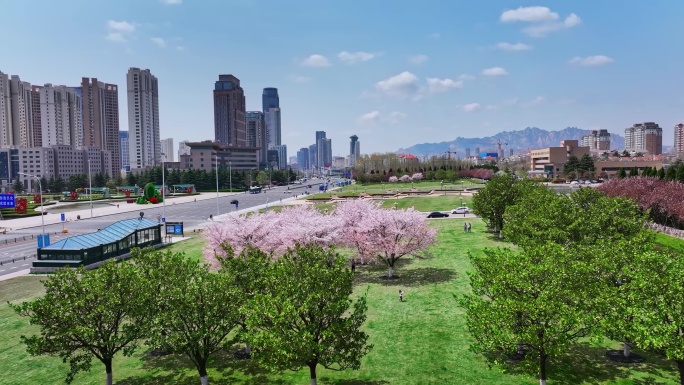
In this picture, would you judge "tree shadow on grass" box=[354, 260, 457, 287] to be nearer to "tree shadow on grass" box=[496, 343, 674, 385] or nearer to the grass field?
the grass field

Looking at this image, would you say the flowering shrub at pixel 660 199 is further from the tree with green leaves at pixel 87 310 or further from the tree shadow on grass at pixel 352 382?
the tree with green leaves at pixel 87 310

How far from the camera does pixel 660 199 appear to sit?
2461 inches

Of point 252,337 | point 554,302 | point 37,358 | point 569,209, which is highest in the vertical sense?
point 569,209

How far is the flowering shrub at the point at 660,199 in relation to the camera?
59531 mm

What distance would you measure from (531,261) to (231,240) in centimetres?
2628

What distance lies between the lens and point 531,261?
22641 mm

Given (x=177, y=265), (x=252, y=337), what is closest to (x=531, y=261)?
(x=252, y=337)

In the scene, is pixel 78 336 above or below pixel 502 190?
below

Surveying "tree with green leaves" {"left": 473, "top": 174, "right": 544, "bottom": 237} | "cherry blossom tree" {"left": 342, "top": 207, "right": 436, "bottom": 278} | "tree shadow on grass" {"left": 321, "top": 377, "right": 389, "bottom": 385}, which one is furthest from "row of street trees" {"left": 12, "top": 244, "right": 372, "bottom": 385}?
"tree with green leaves" {"left": 473, "top": 174, "right": 544, "bottom": 237}

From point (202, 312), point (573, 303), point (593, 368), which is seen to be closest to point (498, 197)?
point (593, 368)

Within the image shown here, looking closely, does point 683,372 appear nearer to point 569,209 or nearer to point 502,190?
point 569,209

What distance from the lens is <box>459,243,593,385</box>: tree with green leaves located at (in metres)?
18.7

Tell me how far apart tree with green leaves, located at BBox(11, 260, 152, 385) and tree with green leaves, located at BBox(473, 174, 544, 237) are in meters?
49.7

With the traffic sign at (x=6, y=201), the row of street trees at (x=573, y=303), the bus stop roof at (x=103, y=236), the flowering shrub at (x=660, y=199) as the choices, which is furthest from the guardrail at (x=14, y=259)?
the flowering shrub at (x=660, y=199)
